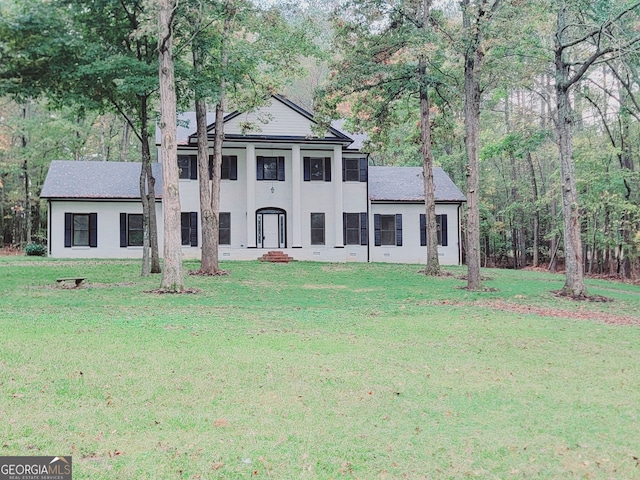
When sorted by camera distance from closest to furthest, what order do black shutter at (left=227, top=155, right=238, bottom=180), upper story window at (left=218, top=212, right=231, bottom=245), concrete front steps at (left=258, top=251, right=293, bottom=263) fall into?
concrete front steps at (left=258, top=251, right=293, bottom=263) → upper story window at (left=218, top=212, right=231, bottom=245) → black shutter at (left=227, top=155, right=238, bottom=180)

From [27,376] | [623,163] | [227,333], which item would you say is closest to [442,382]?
[227,333]

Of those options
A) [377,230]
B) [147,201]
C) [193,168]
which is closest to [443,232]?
[377,230]

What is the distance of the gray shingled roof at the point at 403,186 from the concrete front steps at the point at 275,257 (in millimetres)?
5530

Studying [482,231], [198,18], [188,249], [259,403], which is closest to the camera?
[259,403]

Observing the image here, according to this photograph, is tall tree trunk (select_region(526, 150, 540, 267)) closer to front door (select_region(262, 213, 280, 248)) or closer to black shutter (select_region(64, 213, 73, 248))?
front door (select_region(262, 213, 280, 248))

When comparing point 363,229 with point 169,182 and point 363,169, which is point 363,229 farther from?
point 169,182

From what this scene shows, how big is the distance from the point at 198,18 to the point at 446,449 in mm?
13838

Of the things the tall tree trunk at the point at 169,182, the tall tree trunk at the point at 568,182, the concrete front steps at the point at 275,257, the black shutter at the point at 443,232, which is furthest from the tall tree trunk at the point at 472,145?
the black shutter at the point at 443,232

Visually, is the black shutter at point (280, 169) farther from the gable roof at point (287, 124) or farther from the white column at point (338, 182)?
the white column at point (338, 182)

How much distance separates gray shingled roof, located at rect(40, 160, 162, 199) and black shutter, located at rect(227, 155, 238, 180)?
10.9 feet

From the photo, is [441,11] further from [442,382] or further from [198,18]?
[442,382]

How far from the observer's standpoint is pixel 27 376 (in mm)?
5648

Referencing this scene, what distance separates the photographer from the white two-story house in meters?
24.8

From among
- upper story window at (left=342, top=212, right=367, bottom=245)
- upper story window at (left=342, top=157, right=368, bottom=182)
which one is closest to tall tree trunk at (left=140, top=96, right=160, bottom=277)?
upper story window at (left=342, top=212, right=367, bottom=245)
